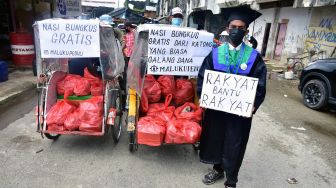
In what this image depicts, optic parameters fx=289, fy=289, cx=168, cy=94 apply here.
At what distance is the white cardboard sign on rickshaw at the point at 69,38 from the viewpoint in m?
3.77

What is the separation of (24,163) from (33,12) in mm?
9546

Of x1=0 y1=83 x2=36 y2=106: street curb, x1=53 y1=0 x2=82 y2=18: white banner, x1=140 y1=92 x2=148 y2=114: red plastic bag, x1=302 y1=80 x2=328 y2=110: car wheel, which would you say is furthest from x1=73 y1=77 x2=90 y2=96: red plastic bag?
x1=53 y1=0 x2=82 y2=18: white banner

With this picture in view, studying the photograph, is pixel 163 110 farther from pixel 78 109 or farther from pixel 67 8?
pixel 67 8

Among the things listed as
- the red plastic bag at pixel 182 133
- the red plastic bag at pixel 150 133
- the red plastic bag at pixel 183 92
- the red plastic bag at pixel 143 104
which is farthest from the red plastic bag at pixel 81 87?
the red plastic bag at pixel 182 133

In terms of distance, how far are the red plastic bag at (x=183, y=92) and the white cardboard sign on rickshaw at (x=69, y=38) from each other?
1.32 metres

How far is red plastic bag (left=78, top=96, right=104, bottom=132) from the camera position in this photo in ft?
12.9

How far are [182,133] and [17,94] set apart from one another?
4.57 metres

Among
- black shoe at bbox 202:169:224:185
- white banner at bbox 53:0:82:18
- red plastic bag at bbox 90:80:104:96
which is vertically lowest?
black shoe at bbox 202:169:224:185

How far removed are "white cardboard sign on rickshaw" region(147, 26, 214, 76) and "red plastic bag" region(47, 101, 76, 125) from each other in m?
1.29

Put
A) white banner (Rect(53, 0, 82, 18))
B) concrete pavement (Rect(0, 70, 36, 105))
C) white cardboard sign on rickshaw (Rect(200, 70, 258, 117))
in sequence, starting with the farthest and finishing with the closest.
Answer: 1. white banner (Rect(53, 0, 82, 18))
2. concrete pavement (Rect(0, 70, 36, 105))
3. white cardboard sign on rickshaw (Rect(200, 70, 258, 117))

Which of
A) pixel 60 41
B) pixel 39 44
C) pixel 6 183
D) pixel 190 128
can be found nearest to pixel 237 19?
pixel 190 128

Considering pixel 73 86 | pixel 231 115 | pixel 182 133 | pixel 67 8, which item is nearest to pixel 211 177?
pixel 182 133

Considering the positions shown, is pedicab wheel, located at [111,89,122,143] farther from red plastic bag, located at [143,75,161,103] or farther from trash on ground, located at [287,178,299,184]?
trash on ground, located at [287,178,299,184]

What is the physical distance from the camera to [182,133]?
146 inches
